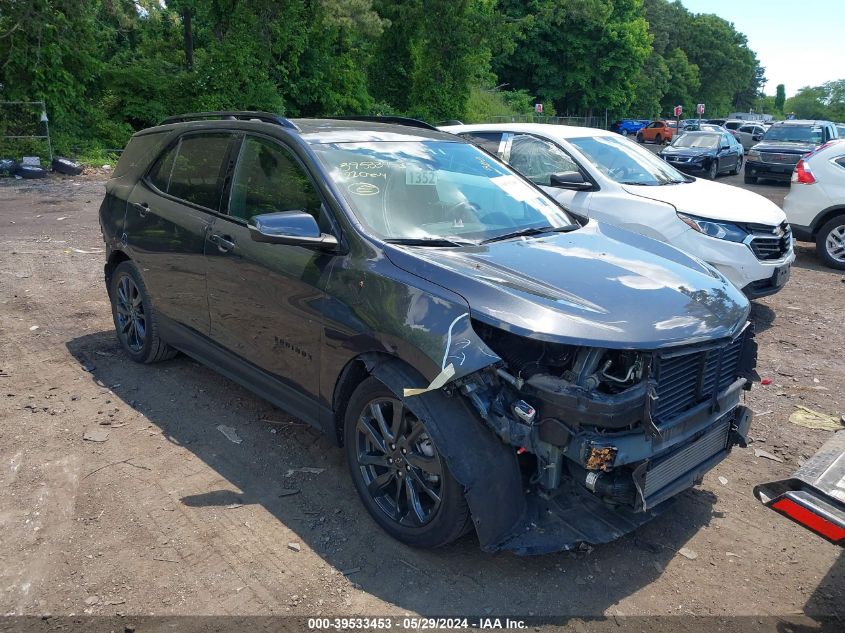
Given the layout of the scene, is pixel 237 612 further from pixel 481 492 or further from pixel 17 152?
pixel 17 152

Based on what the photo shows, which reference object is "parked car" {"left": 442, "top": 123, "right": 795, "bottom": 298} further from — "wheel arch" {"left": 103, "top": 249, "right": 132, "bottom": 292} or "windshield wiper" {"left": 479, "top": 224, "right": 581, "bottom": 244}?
"wheel arch" {"left": 103, "top": 249, "right": 132, "bottom": 292}

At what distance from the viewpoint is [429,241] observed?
3.71 meters

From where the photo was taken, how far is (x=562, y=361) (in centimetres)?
307

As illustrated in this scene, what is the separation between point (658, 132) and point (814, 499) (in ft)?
166

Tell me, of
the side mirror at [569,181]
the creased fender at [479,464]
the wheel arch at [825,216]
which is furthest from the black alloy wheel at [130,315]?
the wheel arch at [825,216]

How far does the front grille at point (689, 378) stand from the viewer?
311 cm

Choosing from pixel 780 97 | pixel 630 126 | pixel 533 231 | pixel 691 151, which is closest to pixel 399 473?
pixel 533 231

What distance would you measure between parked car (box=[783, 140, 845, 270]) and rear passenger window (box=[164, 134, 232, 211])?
8927mm

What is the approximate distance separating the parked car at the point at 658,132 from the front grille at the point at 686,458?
1914 inches

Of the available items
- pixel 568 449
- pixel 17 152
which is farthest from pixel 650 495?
pixel 17 152

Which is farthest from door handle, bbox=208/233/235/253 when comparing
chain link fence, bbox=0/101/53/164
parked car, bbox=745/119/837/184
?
parked car, bbox=745/119/837/184

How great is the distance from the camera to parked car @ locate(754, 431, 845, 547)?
2674 millimetres

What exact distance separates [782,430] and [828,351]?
2.12 metres

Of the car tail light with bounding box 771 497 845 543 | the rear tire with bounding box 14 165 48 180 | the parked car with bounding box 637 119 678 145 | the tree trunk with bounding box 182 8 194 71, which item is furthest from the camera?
the parked car with bounding box 637 119 678 145
